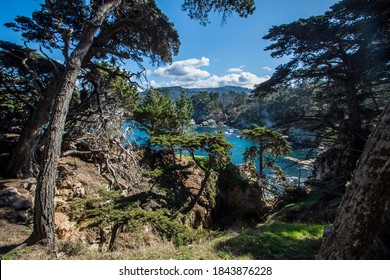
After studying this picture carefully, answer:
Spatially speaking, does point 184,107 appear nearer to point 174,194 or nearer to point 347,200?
point 174,194

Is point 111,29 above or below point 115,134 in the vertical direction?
above

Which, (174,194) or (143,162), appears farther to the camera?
(143,162)

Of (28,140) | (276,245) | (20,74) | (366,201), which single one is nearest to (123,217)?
(28,140)

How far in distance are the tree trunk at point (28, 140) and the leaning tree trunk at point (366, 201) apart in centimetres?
890

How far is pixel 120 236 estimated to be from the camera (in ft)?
24.5

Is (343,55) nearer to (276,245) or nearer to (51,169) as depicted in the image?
(276,245)

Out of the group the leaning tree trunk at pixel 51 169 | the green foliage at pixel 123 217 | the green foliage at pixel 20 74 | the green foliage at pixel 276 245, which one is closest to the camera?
the leaning tree trunk at pixel 51 169

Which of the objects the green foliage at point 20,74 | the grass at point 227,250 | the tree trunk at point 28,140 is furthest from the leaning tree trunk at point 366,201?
the green foliage at point 20,74

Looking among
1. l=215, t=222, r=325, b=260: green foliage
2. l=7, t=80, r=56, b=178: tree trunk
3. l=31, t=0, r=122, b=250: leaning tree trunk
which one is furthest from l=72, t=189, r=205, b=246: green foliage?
l=7, t=80, r=56, b=178: tree trunk

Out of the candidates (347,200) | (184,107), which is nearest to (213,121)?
(184,107)

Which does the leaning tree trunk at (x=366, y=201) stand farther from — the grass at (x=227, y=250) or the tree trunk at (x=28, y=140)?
the tree trunk at (x=28, y=140)

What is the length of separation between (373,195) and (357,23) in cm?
819

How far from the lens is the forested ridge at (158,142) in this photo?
4.28 m

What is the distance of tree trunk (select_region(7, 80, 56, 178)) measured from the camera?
7590 mm
